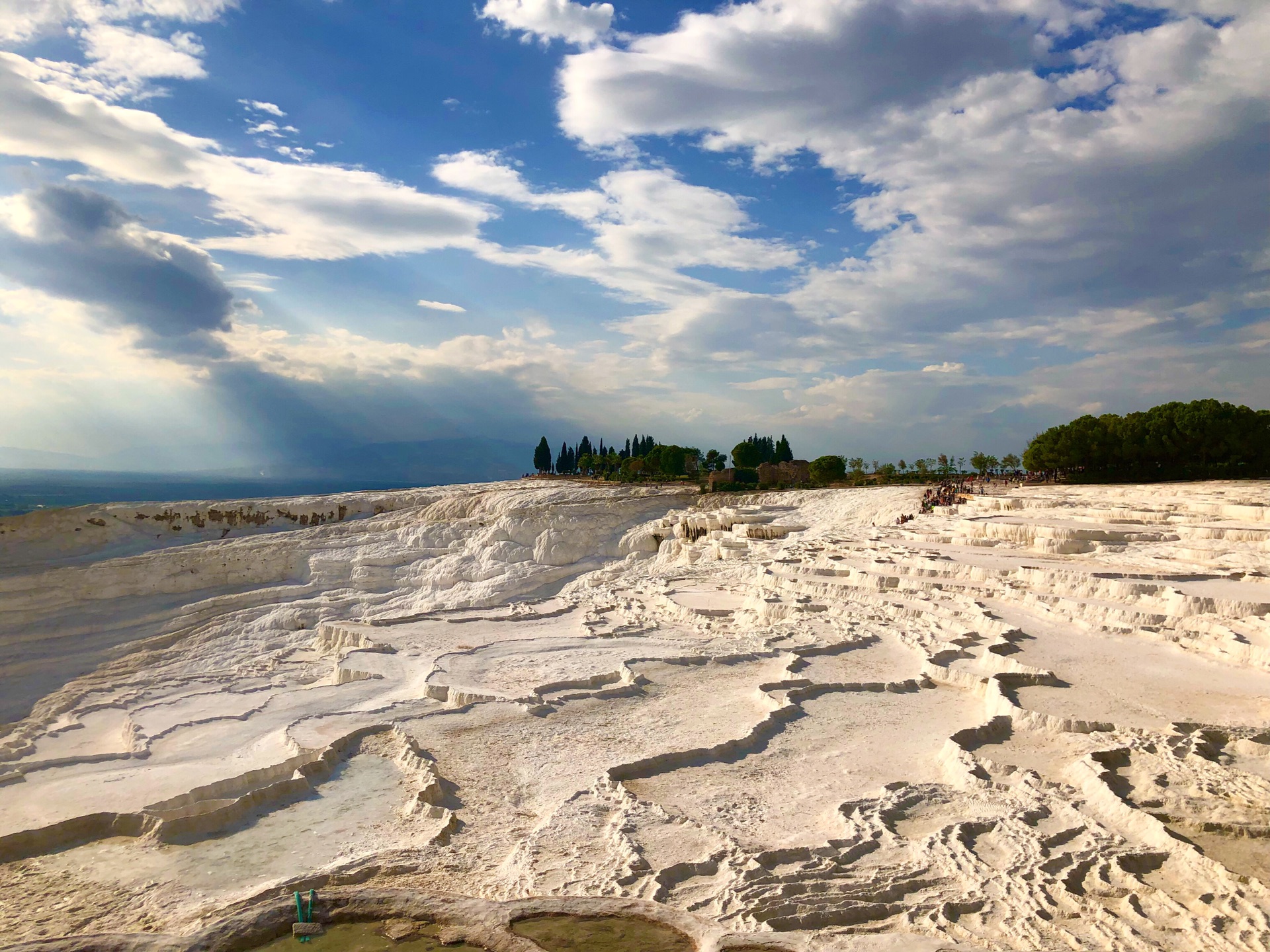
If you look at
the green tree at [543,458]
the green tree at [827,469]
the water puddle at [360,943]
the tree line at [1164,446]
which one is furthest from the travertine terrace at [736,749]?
the green tree at [543,458]

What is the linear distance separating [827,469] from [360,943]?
153ft

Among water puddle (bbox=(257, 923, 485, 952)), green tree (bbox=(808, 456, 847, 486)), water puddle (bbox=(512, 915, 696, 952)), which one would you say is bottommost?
water puddle (bbox=(257, 923, 485, 952))

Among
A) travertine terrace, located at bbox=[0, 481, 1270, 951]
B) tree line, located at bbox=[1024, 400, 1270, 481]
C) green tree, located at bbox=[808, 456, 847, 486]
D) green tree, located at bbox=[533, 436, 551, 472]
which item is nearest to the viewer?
travertine terrace, located at bbox=[0, 481, 1270, 951]

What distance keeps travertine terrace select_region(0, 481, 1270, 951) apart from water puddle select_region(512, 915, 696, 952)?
0.18 metres

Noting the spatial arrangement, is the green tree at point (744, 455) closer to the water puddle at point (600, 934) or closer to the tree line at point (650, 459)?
the tree line at point (650, 459)

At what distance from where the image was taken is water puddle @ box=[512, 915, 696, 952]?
5449mm

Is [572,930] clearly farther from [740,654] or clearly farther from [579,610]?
[579,610]

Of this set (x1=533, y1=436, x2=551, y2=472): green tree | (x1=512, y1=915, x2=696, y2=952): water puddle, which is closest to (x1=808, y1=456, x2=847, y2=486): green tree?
(x1=533, y1=436, x2=551, y2=472): green tree

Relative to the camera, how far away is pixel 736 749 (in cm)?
933

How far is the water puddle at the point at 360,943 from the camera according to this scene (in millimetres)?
5539

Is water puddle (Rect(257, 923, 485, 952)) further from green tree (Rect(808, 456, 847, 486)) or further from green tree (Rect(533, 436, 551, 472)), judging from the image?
green tree (Rect(533, 436, 551, 472))

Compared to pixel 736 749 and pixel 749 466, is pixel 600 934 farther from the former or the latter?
pixel 749 466

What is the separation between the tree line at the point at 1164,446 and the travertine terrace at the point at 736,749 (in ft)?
59.0

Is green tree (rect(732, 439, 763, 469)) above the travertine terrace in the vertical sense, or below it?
above
